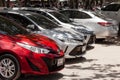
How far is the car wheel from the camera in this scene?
294 inches

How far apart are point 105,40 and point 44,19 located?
691 cm

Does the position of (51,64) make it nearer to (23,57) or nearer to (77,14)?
(23,57)

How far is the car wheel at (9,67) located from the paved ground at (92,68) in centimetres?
64

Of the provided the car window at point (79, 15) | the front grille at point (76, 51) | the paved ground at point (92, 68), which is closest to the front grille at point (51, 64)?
the paved ground at point (92, 68)

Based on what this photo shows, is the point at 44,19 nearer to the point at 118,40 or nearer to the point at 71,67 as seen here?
the point at 71,67

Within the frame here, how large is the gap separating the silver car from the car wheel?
2.47 metres

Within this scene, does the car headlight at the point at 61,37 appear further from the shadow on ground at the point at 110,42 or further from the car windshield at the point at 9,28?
the shadow on ground at the point at 110,42

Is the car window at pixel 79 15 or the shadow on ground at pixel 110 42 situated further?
the car window at pixel 79 15

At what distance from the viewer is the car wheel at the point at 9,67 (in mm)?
7457

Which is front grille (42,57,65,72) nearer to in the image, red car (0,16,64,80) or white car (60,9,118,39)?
red car (0,16,64,80)

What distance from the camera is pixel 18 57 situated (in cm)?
740

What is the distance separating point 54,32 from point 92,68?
1565 millimetres

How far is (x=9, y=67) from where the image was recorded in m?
7.51

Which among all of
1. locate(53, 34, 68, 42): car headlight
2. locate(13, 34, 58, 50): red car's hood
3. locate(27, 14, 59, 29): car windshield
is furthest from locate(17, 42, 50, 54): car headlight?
locate(27, 14, 59, 29): car windshield
